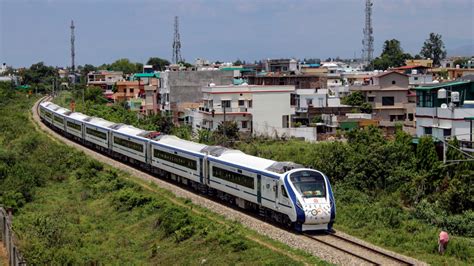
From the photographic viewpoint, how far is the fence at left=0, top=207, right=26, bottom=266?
17.4 metres

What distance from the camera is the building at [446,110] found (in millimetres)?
30188

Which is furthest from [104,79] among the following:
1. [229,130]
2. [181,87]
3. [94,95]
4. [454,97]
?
[454,97]

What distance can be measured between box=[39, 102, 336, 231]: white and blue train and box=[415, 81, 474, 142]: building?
1100 cm

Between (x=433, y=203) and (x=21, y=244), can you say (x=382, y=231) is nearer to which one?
(x=433, y=203)

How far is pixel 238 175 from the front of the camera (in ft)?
75.3

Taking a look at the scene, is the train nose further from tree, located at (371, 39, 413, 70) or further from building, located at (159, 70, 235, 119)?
tree, located at (371, 39, 413, 70)

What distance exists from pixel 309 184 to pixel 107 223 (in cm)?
964

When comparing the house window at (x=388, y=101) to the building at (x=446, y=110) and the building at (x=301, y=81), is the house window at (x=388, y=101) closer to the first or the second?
the building at (x=301, y=81)

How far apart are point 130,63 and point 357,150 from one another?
394 feet

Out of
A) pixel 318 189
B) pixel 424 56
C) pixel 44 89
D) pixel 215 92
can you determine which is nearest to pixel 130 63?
pixel 44 89

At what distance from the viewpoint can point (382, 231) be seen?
63.2 feet

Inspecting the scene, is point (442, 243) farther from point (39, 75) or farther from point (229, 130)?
point (39, 75)

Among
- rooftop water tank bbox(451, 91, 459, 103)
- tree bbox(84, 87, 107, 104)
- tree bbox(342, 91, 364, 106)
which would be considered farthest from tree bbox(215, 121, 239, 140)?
tree bbox(84, 87, 107, 104)

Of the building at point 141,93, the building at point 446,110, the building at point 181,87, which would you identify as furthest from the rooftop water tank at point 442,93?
the building at point 141,93
